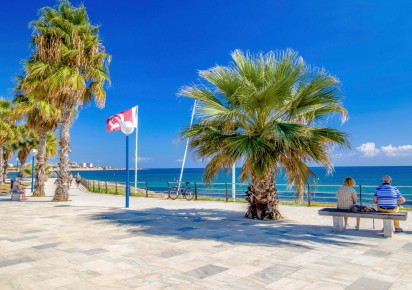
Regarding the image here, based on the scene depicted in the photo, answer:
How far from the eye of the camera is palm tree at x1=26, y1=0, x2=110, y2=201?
577 inches

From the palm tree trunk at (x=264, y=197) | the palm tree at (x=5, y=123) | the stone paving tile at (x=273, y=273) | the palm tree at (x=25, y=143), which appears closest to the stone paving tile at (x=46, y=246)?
the stone paving tile at (x=273, y=273)

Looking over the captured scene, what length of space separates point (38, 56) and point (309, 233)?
14131 millimetres

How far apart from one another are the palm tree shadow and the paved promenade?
0.07 ft

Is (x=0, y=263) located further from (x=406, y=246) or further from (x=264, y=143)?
(x=406, y=246)

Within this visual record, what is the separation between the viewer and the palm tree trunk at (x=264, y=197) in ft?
30.6

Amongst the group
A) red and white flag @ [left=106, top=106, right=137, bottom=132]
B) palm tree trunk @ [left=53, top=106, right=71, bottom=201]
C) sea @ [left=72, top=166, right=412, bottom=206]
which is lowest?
sea @ [left=72, top=166, right=412, bottom=206]

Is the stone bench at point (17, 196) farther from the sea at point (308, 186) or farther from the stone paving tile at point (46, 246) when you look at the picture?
the stone paving tile at point (46, 246)

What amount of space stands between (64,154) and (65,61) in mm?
4368

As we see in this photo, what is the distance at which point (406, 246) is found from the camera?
20.0ft

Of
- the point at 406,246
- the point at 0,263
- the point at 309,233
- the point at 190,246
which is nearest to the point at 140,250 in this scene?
the point at 190,246

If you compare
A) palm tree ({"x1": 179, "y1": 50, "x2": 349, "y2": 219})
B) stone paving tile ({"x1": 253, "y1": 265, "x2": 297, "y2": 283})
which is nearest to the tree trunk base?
palm tree ({"x1": 179, "y1": 50, "x2": 349, "y2": 219})

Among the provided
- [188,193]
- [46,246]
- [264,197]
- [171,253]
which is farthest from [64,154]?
[171,253]

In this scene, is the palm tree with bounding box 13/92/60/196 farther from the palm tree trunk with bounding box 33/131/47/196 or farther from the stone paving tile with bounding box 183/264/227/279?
the stone paving tile with bounding box 183/264/227/279

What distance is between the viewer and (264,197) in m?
9.41
